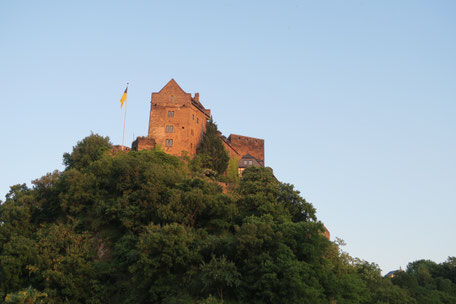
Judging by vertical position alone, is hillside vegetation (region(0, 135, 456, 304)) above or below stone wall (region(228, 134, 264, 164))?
below

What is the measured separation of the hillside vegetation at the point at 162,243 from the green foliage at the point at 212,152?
178 inches

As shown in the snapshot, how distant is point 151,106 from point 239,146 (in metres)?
21.3

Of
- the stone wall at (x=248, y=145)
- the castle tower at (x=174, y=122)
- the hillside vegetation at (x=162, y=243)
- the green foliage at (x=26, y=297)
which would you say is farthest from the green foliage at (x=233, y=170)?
A: the green foliage at (x=26, y=297)

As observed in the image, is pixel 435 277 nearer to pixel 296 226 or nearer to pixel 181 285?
pixel 296 226

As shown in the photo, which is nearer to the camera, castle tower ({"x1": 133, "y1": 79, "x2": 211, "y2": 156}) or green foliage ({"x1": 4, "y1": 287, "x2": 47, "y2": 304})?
green foliage ({"x1": 4, "y1": 287, "x2": 47, "y2": 304})

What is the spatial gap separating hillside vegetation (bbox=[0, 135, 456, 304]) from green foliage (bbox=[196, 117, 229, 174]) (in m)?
4.52

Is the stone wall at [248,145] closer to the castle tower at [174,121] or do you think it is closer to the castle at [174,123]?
the castle at [174,123]

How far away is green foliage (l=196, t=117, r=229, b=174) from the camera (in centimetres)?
5562

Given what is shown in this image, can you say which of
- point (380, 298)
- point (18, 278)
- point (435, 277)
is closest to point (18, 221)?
point (18, 278)

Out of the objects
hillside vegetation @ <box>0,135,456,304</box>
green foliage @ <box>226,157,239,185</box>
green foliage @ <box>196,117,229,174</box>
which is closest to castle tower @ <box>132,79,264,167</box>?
green foliage @ <box>196,117,229,174</box>

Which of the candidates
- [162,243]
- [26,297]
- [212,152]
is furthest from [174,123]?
[26,297]

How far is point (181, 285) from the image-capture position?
35.6m

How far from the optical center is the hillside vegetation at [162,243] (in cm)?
3431

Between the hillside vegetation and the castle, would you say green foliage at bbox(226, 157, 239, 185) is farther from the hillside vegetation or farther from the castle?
the hillside vegetation
